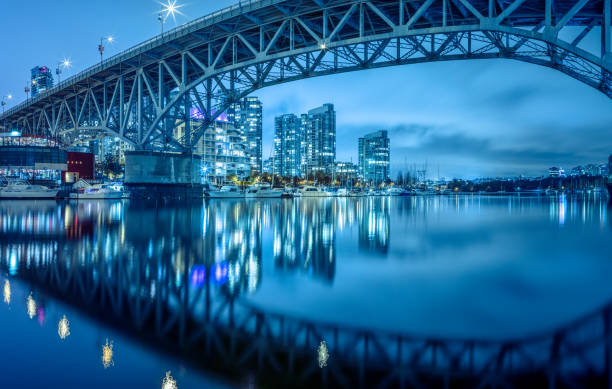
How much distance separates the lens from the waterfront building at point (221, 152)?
104 metres

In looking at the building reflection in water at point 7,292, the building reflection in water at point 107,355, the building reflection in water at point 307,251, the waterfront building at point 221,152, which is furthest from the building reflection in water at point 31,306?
Result: the waterfront building at point 221,152

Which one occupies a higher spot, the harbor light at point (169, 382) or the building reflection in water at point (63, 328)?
the building reflection in water at point (63, 328)

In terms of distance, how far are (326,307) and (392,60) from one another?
74.8 feet

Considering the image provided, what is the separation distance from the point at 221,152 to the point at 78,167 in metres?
39.4

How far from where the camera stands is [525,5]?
21.8 m

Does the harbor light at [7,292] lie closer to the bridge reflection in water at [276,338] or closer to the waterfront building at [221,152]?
the bridge reflection in water at [276,338]

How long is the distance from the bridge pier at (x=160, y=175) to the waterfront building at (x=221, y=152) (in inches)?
2300

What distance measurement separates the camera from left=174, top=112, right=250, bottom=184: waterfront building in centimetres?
10394

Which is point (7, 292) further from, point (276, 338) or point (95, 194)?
point (95, 194)

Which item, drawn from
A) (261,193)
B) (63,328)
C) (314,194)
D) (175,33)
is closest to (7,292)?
(63,328)

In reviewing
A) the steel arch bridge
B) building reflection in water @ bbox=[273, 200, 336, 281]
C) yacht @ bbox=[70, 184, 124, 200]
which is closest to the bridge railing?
the steel arch bridge

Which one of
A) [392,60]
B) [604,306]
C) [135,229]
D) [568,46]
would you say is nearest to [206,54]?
[392,60]

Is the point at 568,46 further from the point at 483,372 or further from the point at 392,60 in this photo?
the point at 483,372

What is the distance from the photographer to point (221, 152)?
108250mm
